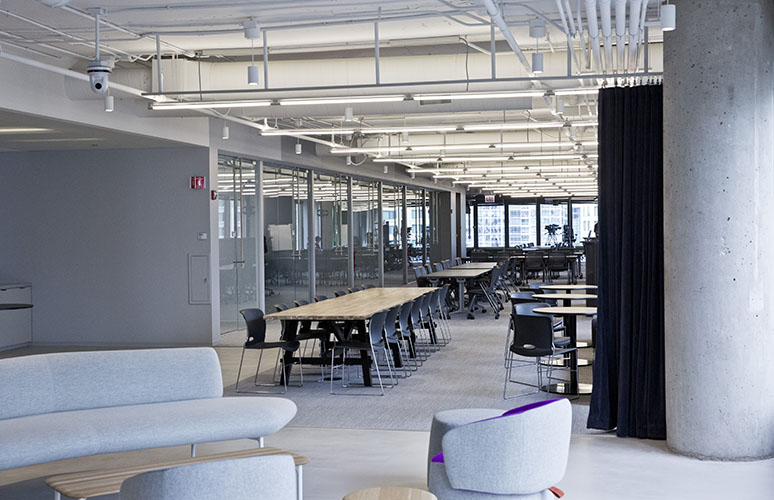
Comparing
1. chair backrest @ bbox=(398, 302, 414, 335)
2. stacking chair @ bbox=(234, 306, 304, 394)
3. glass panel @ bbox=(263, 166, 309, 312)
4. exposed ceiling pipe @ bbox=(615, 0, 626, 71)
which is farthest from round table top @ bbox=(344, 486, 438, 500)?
glass panel @ bbox=(263, 166, 309, 312)

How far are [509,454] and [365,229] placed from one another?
17.6m

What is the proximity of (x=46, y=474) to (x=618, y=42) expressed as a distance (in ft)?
17.7

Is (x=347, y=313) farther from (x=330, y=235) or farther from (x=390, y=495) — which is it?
(x=330, y=235)

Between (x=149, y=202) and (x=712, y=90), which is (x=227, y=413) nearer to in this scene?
(x=712, y=90)

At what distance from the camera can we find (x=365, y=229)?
71.3 ft

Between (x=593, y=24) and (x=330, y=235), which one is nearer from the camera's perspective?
(x=593, y=24)

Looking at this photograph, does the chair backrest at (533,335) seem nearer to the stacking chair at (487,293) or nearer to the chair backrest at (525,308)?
the chair backrest at (525,308)

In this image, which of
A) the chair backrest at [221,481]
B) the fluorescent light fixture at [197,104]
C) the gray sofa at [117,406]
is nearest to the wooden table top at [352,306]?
the fluorescent light fixture at [197,104]

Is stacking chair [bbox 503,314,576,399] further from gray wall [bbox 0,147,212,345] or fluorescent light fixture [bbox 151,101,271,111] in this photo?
gray wall [bbox 0,147,212,345]

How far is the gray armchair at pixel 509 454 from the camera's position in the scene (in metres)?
4.21

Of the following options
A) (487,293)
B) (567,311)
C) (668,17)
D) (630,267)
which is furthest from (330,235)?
(668,17)

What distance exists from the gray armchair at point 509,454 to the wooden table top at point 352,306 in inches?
166

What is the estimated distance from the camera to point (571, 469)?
18.7ft

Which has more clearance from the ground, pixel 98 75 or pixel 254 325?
pixel 98 75
